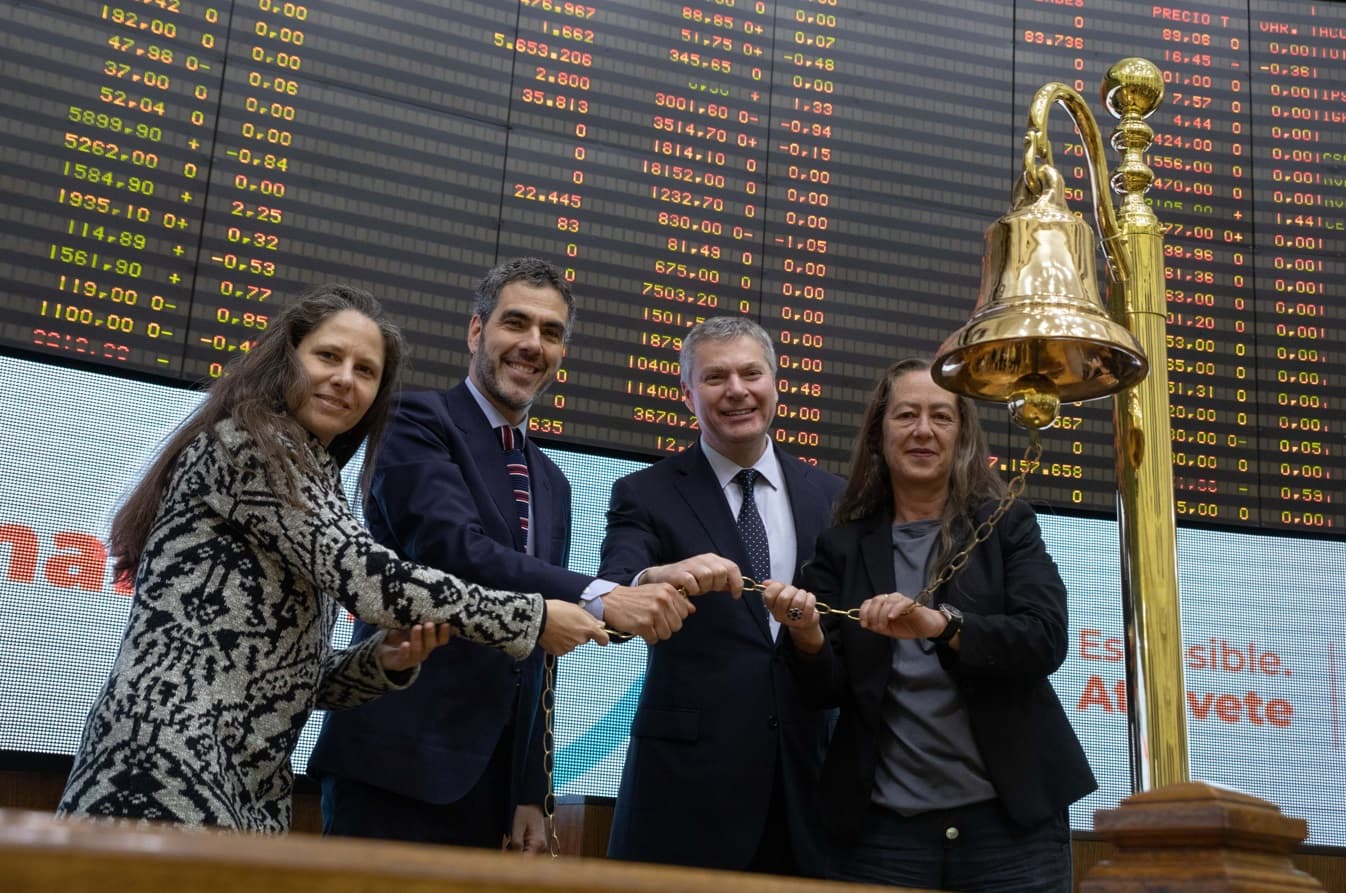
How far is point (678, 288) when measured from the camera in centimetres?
408

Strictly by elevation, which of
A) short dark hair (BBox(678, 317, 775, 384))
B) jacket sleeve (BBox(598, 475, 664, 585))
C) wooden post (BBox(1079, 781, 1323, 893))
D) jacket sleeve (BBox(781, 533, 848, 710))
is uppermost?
short dark hair (BBox(678, 317, 775, 384))

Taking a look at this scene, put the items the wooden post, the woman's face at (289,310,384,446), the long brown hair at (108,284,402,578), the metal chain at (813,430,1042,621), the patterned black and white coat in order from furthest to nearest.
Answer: the woman's face at (289,310,384,446) < the long brown hair at (108,284,402,578) < the metal chain at (813,430,1042,621) < the patterned black and white coat < the wooden post

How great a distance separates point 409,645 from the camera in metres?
1.96

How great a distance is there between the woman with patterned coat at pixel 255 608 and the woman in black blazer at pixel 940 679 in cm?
52

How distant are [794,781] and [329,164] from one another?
2.29m

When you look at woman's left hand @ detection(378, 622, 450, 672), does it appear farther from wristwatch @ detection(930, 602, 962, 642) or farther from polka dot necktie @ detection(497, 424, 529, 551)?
wristwatch @ detection(930, 602, 962, 642)

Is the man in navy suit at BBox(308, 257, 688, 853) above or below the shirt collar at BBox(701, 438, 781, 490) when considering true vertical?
below

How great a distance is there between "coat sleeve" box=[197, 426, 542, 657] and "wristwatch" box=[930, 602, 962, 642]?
74 centimetres

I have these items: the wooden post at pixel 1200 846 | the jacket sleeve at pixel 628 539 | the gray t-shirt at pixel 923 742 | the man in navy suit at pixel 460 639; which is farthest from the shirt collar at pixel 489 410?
the wooden post at pixel 1200 846

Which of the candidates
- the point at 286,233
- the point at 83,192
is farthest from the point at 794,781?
the point at 83,192

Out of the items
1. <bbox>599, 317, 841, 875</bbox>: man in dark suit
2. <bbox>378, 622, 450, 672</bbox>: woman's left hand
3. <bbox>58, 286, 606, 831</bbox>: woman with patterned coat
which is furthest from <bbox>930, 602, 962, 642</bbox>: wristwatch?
<bbox>378, 622, 450, 672</bbox>: woman's left hand

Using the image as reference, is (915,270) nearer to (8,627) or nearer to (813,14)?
(813,14)

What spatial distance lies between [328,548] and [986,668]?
1.06 meters

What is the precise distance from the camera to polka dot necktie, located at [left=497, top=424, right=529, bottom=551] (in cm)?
260
